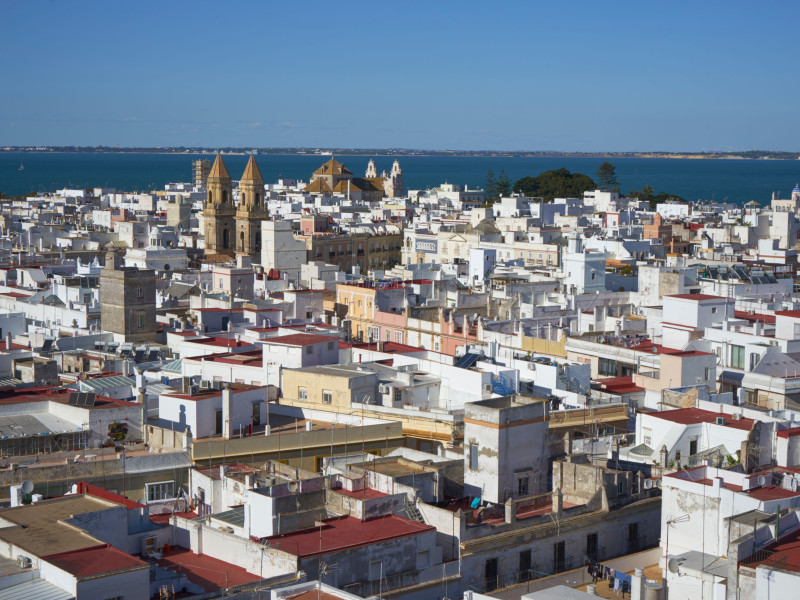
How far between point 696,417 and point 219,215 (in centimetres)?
5223

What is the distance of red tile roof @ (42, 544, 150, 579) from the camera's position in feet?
53.3

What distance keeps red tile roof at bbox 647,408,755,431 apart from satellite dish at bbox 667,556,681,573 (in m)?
5.81

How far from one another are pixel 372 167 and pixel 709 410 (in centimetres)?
13888

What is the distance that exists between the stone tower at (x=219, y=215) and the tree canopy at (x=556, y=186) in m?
53.1

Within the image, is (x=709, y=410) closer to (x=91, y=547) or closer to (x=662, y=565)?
(x=662, y=565)

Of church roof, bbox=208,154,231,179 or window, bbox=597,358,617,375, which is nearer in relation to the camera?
window, bbox=597,358,617,375

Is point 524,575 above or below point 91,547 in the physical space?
below

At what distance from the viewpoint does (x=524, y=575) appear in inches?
815

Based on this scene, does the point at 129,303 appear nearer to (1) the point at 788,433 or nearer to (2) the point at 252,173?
(1) the point at 788,433

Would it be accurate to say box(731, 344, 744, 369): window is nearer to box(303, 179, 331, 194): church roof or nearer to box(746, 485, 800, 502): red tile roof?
box(746, 485, 800, 502): red tile roof

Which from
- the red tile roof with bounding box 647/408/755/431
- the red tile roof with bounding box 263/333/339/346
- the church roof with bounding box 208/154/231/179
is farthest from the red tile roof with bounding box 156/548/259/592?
the church roof with bounding box 208/154/231/179

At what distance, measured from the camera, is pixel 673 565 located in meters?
18.9

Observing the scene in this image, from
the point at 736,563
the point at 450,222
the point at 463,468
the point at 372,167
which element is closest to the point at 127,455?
the point at 463,468

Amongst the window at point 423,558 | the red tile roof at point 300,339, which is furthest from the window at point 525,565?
the red tile roof at point 300,339
